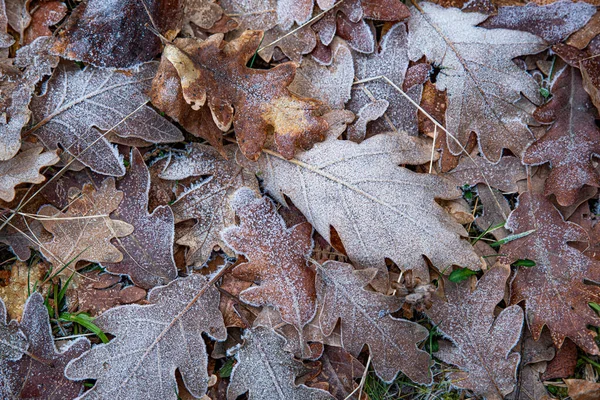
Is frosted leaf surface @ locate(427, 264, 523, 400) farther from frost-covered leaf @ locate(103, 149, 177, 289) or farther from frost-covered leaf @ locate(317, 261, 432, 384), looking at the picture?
frost-covered leaf @ locate(103, 149, 177, 289)

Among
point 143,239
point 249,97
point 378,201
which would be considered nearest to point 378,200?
point 378,201

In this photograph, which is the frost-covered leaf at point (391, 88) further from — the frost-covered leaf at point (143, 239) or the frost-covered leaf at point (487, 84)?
the frost-covered leaf at point (143, 239)

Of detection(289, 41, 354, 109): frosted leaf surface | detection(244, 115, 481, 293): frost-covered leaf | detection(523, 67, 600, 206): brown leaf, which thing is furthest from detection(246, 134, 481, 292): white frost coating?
detection(523, 67, 600, 206): brown leaf

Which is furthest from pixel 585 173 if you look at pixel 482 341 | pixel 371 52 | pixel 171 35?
pixel 171 35

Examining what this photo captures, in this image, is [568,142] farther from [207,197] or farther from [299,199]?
[207,197]

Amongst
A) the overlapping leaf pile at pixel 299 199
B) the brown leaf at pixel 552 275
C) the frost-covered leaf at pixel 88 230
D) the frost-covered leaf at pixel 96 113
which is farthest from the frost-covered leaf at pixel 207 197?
the brown leaf at pixel 552 275

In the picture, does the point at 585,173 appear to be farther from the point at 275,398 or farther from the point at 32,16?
the point at 32,16
